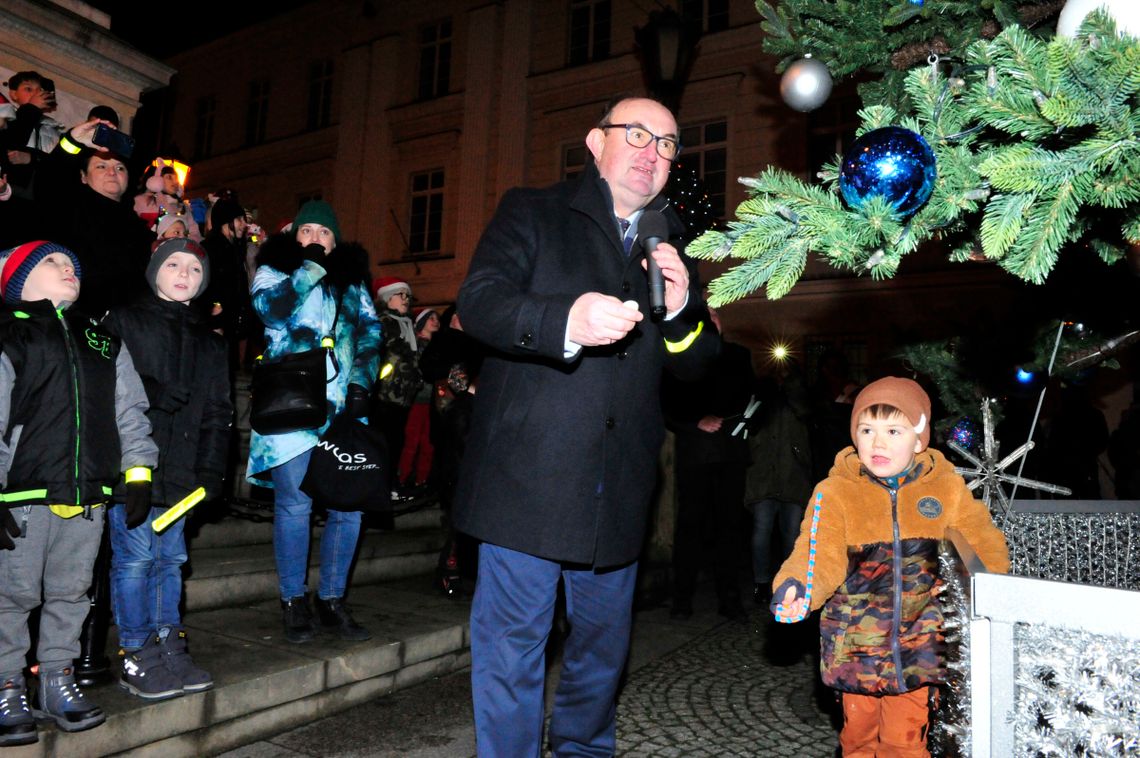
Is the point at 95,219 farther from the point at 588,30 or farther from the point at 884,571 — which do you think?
the point at 588,30

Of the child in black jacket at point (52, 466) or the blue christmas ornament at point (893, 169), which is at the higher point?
the blue christmas ornament at point (893, 169)

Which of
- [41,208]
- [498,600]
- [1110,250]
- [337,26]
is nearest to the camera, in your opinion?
[1110,250]

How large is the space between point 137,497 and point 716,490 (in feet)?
13.8

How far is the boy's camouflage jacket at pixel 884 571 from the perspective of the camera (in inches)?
106

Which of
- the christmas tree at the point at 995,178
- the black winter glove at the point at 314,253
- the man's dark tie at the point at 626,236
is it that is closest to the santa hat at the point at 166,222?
the black winter glove at the point at 314,253

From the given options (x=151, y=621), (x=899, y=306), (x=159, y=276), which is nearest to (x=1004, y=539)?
(x=151, y=621)

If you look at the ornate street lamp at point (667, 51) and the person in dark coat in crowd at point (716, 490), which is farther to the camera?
the person in dark coat in crowd at point (716, 490)

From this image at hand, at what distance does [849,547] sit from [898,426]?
1.57 feet

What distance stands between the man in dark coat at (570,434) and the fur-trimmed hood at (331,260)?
6.24ft

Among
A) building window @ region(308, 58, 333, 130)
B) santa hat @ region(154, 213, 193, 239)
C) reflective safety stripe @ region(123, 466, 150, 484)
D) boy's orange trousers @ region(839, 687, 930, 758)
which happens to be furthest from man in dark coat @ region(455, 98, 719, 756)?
building window @ region(308, 58, 333, 130)

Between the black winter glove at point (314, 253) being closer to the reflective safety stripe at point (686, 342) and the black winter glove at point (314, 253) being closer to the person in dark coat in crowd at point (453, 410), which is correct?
the person in dark coat in crowd at point (453, 410)

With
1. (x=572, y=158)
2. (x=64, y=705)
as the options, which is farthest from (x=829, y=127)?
(x=64, y=705)

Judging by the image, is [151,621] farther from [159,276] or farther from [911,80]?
[911,80]

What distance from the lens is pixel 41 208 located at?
4.14 m
